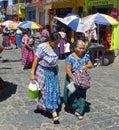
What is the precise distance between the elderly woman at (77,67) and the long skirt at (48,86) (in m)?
0.30

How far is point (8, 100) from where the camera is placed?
26.3ft

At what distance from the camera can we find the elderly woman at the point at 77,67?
641 cm

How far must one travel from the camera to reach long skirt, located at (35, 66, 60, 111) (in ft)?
21.1

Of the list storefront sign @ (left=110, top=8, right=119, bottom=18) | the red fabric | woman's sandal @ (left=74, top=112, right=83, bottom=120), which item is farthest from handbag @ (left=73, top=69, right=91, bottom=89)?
the red fabric

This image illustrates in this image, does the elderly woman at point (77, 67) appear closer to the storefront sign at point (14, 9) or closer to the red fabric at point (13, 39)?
the red fabric at point (13, 39)

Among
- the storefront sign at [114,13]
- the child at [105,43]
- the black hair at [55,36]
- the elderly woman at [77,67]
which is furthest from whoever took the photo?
the child at [105,43]

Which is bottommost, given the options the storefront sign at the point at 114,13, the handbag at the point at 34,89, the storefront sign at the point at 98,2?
the handbag at the point at 34,89

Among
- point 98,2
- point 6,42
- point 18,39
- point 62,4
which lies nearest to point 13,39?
point 18,39

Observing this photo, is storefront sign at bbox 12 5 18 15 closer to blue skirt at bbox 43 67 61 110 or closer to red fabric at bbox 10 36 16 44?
red fabric at bbox 10 36 16 44

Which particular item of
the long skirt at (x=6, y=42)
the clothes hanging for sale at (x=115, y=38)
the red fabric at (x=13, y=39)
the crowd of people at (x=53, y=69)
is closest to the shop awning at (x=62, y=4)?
the red fabric at (x=13, y=39)

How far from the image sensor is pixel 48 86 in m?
6.45

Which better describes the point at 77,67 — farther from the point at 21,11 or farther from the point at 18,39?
the point at 21,11

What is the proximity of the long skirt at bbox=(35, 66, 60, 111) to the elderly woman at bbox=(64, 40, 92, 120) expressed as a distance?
0.30 m

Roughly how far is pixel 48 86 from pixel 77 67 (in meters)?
0.63
